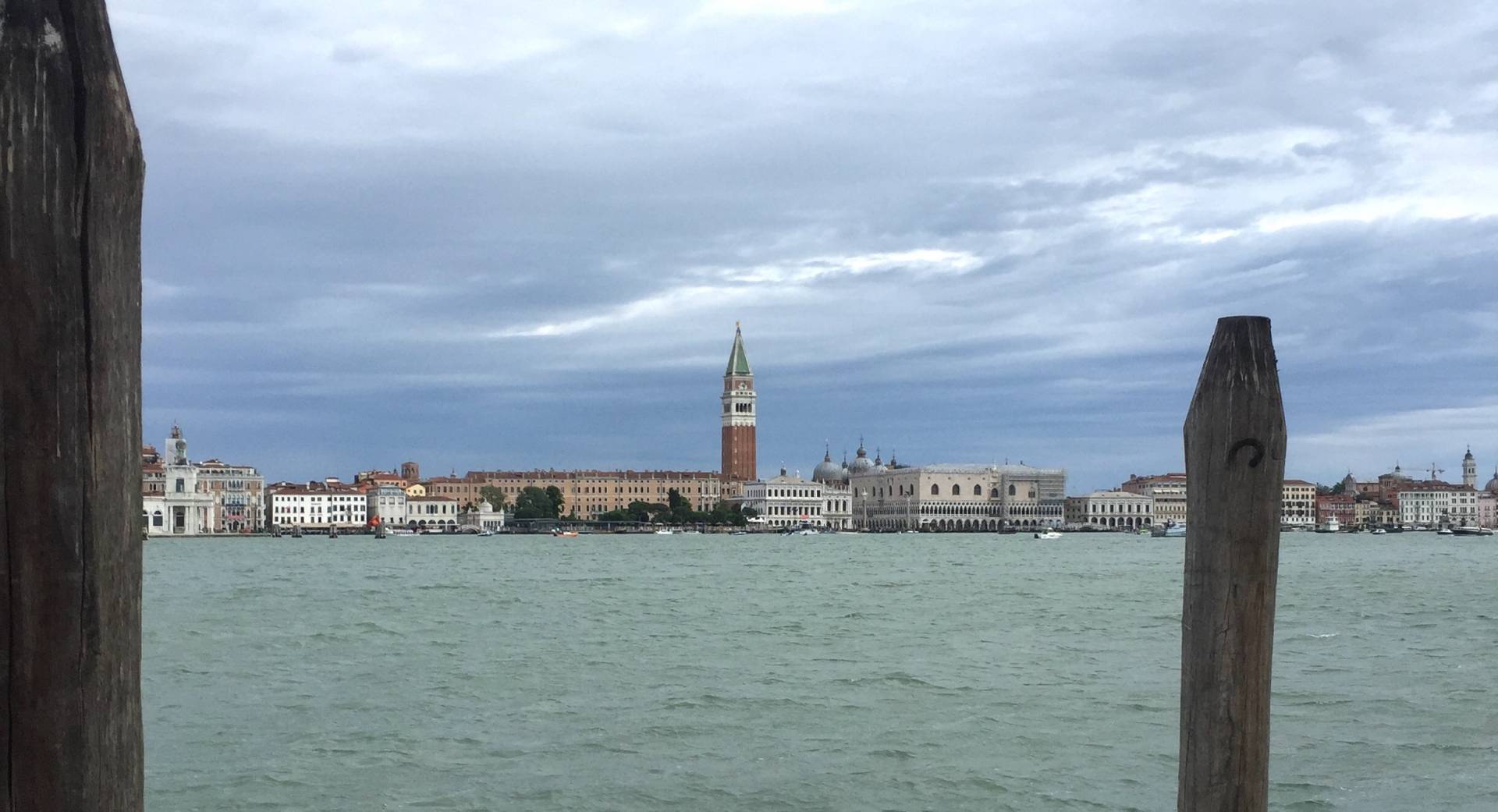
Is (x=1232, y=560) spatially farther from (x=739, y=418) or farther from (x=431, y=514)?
(x=739, y=418)

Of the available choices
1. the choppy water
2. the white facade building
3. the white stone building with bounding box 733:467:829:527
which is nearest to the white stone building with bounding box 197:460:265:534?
the white stone building with bounding box 733:467:829:527

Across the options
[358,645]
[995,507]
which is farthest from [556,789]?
[995,507]

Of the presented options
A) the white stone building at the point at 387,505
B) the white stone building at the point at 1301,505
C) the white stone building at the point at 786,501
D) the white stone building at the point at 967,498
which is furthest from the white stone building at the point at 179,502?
the white stone building at the point at 1301,505

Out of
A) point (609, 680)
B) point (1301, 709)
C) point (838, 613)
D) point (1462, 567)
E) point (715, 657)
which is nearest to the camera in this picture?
point (1301, 709)

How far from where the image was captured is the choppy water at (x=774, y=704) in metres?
8.23

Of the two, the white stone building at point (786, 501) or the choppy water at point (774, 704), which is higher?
the choppy water at point (774, 704)

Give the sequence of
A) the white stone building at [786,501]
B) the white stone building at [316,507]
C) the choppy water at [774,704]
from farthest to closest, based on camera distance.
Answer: the white stone building at [786,501] < the white stone building at [316,507] < the choppy water at [774,704]

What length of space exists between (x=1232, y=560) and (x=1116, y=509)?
120 meters

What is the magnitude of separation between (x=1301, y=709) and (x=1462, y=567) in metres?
33.9

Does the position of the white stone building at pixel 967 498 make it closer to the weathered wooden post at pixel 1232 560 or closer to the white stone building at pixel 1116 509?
the white stone building at pixel 1116 509

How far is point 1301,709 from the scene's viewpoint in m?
10.8

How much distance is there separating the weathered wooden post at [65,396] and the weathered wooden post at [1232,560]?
1742 millimetres

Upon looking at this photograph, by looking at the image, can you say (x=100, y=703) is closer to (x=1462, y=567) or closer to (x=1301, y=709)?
(x=1301, y=709)

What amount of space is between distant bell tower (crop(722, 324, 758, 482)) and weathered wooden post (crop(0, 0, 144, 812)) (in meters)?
121
